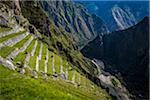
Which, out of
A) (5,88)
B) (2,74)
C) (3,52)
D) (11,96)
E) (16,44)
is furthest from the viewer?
(16,44)

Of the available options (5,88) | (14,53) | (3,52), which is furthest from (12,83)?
(14,53)

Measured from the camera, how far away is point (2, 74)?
53.0 meters

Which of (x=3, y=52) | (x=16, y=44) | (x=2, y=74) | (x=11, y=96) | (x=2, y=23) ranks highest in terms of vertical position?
(x=2, y=23)

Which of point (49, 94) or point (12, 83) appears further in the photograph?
point (12, 83)

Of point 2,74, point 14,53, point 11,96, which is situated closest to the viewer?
point 11,96

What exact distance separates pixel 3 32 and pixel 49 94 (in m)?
123

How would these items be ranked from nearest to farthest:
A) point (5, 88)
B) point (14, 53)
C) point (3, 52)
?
1. point (5, 88)
2. point (3, 52)
3. point (14, 53)

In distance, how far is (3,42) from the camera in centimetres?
13638

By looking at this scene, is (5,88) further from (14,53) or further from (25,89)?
(14,53)


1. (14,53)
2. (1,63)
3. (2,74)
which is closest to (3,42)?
(14,53)

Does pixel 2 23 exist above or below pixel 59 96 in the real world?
above

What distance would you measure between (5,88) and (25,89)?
286 cm

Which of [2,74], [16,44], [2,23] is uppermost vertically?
[2,23]

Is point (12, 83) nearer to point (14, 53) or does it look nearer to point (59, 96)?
point (59, 96)
